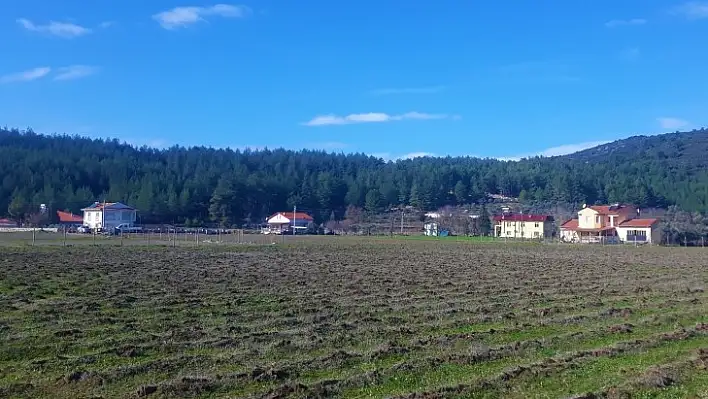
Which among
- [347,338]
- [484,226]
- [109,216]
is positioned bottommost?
[347,338]

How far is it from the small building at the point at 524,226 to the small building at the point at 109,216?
6547 centimetres

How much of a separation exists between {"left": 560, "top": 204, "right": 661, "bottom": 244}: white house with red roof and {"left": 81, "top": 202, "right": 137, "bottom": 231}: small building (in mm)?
74198

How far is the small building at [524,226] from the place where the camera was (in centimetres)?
11544

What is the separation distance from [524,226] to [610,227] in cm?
1662

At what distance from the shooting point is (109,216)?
116 meters

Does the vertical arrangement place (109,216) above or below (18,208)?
below

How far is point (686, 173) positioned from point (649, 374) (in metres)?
196

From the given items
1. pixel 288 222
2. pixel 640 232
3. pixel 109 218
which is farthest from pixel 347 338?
pixel 288 222

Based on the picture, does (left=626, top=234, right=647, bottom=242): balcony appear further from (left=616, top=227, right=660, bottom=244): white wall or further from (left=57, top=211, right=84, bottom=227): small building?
(left=57, top=211, right=84, bottom=227): small building

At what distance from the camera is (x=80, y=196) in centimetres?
13825

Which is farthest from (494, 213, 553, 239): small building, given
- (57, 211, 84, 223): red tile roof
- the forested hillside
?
(57, 211, 84, 223): red tile roof

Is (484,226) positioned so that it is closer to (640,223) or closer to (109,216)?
(640,223)

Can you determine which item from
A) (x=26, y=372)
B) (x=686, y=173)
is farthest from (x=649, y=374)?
(x=686, y=173)

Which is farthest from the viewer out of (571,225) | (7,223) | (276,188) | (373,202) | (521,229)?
(276,188)
